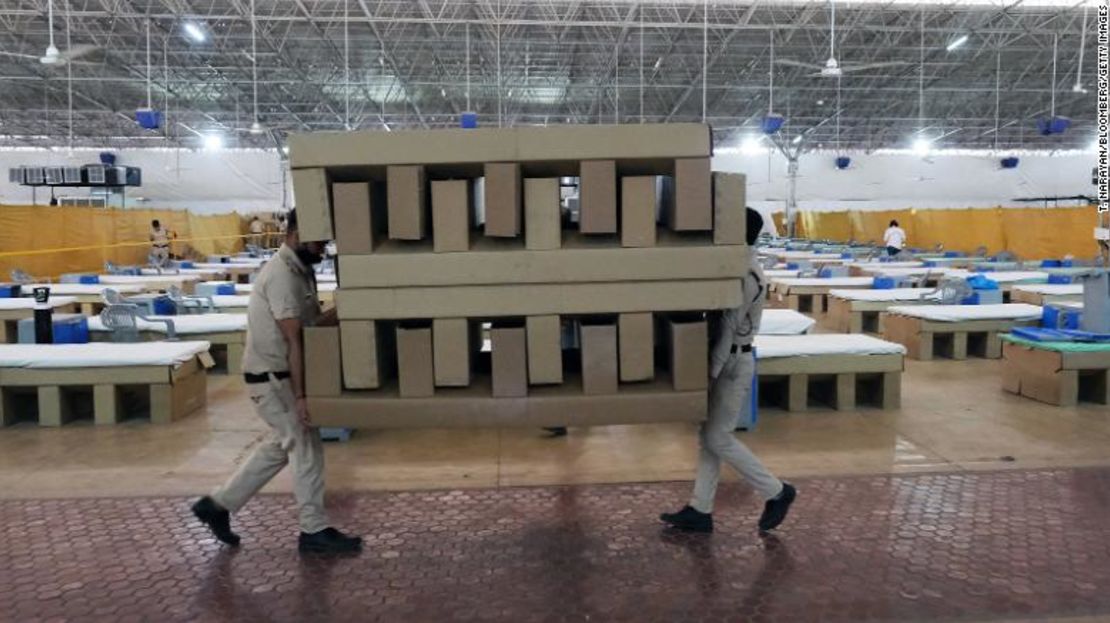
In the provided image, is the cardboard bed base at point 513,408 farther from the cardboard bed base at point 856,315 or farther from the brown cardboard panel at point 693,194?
the cardboard bed base at point 856,315

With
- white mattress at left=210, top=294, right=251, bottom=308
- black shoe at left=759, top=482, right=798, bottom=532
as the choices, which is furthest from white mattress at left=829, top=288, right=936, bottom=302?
white mattress at left=210, top=294, right=251, bottom=308

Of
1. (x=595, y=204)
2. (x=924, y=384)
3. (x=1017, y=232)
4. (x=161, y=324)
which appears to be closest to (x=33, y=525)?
(x=595, y=204)

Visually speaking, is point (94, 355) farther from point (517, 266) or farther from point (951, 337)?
point (951, 337)

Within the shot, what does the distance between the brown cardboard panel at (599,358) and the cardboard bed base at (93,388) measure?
4.81 meters

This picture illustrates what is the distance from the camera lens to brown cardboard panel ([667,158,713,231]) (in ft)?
11.9

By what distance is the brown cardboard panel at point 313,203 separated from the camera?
366 cm

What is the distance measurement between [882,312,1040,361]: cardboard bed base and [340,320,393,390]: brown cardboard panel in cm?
835

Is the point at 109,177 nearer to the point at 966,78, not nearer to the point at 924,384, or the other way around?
the point at 924,384

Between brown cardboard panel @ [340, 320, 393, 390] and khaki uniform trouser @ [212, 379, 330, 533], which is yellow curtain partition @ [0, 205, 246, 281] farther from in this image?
brown cardboard panel @ [340, 320, 393, 390]

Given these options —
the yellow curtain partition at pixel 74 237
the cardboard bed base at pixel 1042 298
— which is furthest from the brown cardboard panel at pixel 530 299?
the yellow curtain partition at pixel 74 237

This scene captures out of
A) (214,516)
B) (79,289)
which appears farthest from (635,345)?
(79,289)

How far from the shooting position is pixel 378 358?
382 cm

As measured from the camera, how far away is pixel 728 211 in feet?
12.1

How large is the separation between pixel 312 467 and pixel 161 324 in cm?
593
